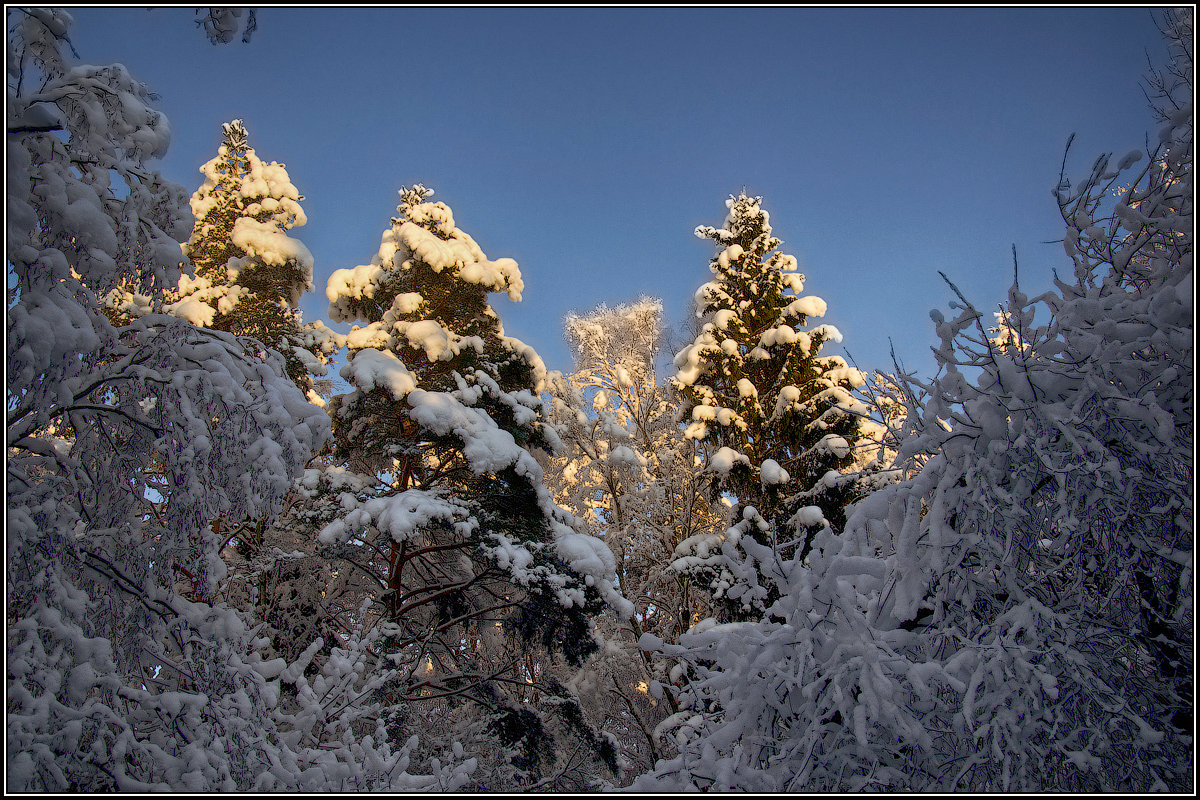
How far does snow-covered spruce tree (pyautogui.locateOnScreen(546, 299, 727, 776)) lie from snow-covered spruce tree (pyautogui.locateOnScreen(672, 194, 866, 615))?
108 cm

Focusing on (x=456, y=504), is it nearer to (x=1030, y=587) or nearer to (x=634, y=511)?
(x=634, y=511)

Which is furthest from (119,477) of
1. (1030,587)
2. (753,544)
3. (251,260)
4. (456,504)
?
(251,260)

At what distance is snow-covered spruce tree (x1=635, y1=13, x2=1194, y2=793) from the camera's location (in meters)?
2.28

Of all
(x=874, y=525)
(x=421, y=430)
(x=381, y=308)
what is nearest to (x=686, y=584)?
(x=421, y=430)

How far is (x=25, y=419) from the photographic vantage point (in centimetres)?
360

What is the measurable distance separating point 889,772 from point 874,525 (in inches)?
41.0

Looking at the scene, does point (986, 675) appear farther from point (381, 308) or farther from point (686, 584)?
point (381, 308)

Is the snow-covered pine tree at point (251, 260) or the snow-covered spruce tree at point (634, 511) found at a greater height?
the snow-covered pine tree at point (251, 260)

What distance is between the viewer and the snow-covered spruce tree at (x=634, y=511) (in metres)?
12.2

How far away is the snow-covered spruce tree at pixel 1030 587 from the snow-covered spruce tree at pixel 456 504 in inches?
214

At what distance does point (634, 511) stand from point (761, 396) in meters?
3.72

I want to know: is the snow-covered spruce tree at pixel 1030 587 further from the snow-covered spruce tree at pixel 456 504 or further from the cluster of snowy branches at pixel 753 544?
the snow-covered spruce tree at pixel 456 504

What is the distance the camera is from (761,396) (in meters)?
12.0

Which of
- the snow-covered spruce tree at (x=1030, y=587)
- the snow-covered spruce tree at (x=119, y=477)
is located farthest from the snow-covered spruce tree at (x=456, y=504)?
the snow-covered spruce tree at (x=1030, y=587)
